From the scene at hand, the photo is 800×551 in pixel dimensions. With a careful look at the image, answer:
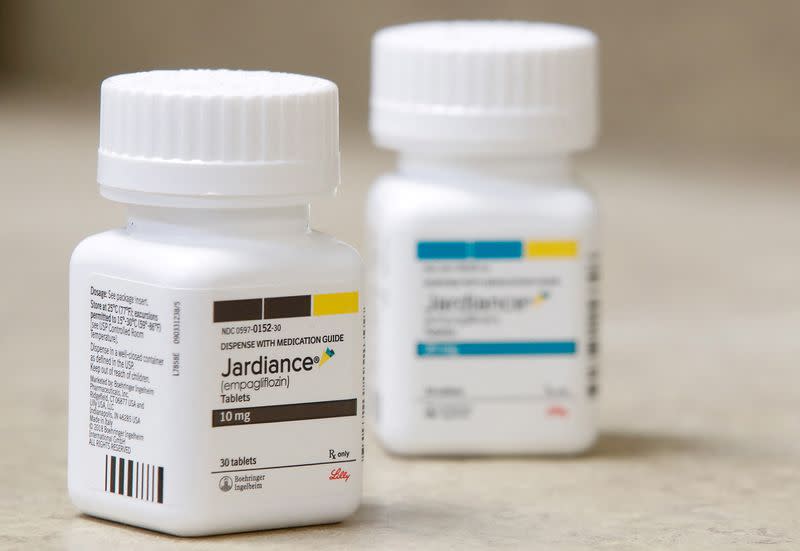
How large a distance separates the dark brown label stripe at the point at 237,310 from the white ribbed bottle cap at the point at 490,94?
37 cm

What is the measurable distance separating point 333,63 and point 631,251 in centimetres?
128

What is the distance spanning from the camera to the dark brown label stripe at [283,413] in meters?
1.23

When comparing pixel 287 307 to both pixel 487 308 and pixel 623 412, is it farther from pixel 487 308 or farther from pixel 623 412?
pixel 623 412

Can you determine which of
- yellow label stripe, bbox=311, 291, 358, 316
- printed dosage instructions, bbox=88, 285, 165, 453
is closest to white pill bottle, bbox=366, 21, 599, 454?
yellow label stripe, bbox=311, 291, 358, 316

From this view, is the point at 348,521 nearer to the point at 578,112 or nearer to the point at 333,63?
the point at 578,112

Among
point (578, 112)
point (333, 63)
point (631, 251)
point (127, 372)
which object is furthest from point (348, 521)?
point (333, 63)

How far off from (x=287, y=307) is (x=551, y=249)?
37 cm

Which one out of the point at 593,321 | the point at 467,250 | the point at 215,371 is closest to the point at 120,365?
the point at 215,371

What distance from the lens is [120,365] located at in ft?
4.09

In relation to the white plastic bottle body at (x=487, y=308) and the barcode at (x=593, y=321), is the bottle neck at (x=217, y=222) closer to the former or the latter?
the white plastic bottle body at (x=487, y=308)

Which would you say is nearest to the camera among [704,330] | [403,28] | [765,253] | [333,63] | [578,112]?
[578,112]

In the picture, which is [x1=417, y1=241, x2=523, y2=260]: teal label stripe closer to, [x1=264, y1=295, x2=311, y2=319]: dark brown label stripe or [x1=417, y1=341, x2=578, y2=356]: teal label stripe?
[x1=417, y1=341, x2=578, y2=356]: teal label stripe

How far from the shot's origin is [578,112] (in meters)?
1.53

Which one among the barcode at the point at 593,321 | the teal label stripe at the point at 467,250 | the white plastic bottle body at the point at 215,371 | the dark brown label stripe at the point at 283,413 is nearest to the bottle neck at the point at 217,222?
the white plastic bottle body at the point at 215,371
